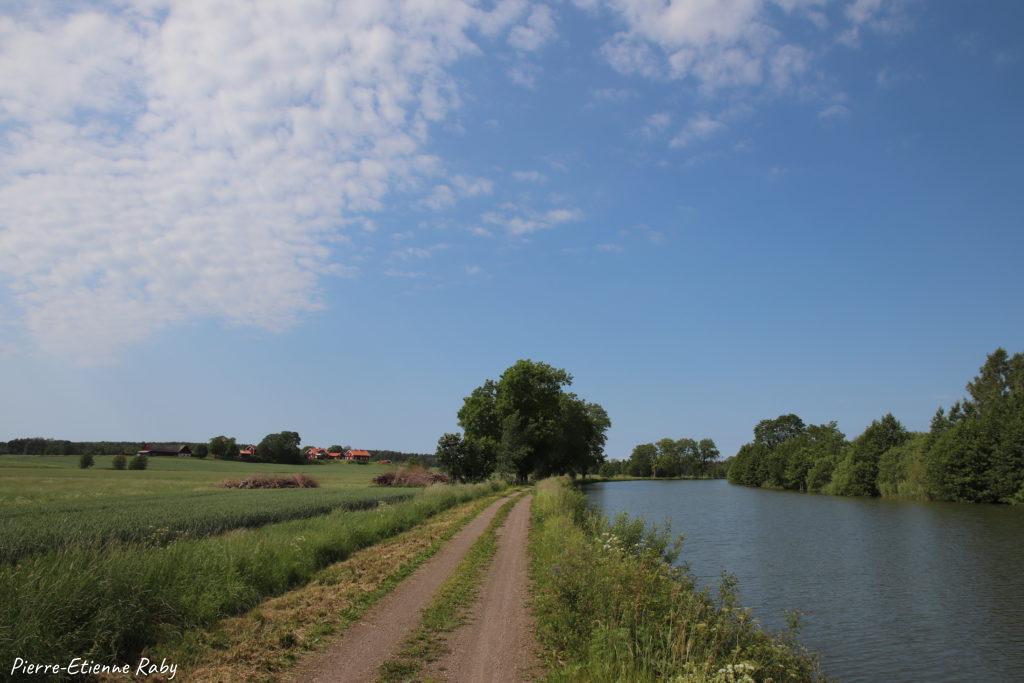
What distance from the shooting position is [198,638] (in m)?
8.65

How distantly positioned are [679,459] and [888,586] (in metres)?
165

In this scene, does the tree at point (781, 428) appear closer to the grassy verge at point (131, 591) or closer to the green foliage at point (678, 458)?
the green foliage at point (678, 458)

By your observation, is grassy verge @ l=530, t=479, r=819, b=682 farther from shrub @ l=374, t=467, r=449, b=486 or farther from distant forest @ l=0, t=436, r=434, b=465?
distant forest @ l=0, t=436, r=434, b=465

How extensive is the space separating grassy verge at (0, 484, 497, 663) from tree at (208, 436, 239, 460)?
121m

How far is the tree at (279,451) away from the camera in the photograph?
123m

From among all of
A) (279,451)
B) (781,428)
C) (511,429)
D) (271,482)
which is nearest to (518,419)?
(511,429)

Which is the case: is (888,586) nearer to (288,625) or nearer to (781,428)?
(288,625)

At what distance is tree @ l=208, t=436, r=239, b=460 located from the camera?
122875 millimetres

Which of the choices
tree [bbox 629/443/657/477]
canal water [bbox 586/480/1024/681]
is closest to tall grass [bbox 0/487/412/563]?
canal water [bbox 586/480/1024/681]

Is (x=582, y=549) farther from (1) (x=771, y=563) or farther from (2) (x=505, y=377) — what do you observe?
(2) (x=505, y=377)

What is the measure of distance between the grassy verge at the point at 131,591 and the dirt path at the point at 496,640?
164 inches

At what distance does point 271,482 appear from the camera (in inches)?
2229

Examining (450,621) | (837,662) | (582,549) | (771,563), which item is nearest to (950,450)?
(771,563)

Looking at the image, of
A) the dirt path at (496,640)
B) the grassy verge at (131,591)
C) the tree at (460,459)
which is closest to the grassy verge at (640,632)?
the dirt path at (496,640)
